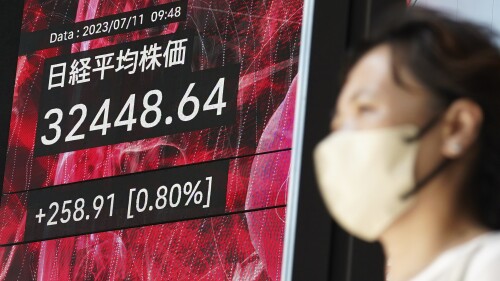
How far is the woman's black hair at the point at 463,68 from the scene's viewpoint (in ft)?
1.73

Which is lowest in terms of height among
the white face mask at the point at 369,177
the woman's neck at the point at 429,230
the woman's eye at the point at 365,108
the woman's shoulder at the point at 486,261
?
the woman's shoulder at the point at 486,261

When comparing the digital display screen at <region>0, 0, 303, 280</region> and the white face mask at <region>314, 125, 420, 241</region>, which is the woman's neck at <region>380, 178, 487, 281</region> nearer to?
the white face mask at <region>314, 125, 420, 241</region>

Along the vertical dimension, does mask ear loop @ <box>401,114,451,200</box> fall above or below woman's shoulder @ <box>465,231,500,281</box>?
above

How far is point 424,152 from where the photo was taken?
534 mm

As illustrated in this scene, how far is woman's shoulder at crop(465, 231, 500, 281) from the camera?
1.69 feet

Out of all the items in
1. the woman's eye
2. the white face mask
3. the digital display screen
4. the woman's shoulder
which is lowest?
the woman's shoulder

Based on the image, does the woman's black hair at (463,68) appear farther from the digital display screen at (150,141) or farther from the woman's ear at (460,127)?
the digital display screen at (150,141)

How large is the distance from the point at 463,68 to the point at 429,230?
8 centimetres

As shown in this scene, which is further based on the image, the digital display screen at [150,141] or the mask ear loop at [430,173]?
the digital display screen at [150,141]

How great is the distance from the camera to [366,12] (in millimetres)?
1587

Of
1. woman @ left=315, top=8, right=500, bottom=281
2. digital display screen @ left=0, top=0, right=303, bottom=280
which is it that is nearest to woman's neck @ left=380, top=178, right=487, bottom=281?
woman @ left=315, top=8, right=500, bottom=281

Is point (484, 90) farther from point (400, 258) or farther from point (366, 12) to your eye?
point (366, 12)

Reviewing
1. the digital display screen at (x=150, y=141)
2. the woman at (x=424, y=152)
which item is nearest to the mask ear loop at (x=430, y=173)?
the woman at (x=424, y=152)

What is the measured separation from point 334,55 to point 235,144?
57.0 inches
